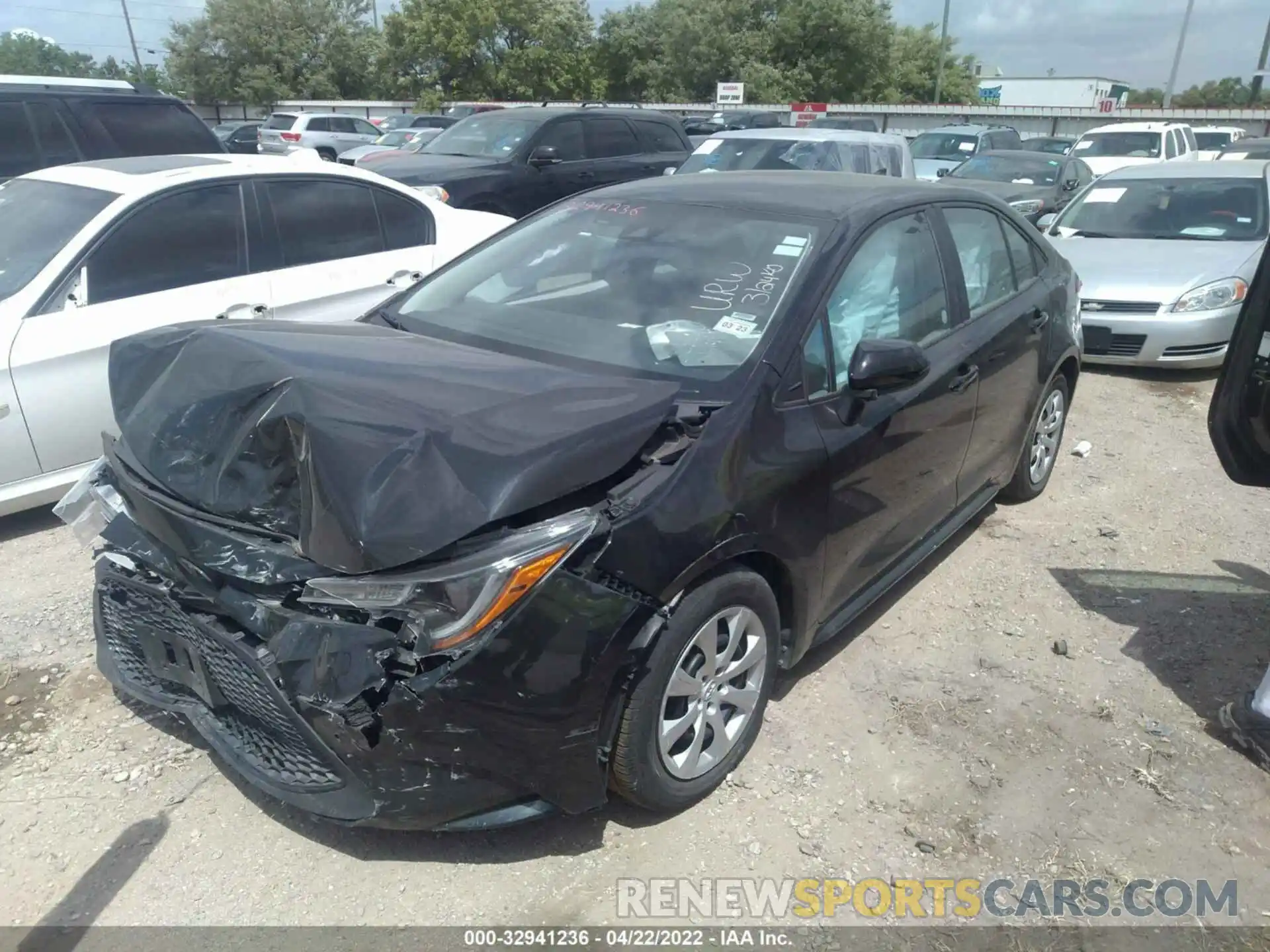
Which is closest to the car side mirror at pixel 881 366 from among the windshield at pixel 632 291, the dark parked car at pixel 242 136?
the windshield at pixel 632 291

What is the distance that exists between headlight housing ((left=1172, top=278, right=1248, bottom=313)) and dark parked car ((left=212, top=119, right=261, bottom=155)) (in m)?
22.0

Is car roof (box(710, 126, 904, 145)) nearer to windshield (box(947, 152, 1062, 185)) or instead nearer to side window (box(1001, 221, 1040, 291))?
windshield (box(947, 152, 1062, 185))

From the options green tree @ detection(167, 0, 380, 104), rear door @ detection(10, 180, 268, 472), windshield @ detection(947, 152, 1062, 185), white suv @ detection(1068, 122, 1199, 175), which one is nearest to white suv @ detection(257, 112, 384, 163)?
windshield @ detection(947, 152, 1062, 185)

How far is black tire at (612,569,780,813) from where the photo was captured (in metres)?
2.53

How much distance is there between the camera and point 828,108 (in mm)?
38500

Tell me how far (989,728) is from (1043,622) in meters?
0.91

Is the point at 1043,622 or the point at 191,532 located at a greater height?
the point at 191,532

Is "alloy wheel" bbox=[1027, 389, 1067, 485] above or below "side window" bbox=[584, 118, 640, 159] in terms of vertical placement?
below

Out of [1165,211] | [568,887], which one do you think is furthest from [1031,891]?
[1165,211]

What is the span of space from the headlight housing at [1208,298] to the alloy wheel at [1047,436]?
2982 mm

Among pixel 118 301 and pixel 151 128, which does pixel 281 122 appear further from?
pixel 118 301

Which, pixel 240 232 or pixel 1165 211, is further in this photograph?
pixel 1165 211

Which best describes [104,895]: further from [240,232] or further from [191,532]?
[240,232]

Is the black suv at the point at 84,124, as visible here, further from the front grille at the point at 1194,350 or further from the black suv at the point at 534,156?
the front grille at the point at 1194,350
